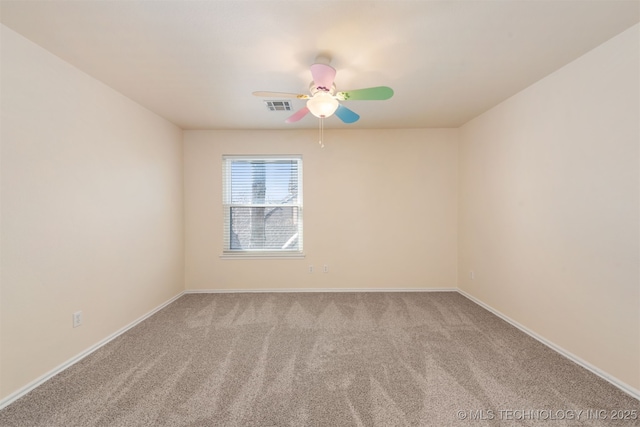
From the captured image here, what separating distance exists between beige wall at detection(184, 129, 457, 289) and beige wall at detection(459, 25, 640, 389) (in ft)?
2.75

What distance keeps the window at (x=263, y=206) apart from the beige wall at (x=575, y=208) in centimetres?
267

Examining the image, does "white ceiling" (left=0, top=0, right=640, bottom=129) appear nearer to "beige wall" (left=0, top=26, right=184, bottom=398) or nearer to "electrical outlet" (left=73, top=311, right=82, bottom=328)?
"beige wall" (left=0, top=26, right=184, bottom=398)

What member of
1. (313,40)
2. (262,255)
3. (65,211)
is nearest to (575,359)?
(313,40)

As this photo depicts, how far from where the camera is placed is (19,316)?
1.73 m

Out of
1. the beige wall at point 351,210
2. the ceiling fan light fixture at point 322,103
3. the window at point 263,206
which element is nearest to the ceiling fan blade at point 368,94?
the ceiling fan light fixture at point 322,103

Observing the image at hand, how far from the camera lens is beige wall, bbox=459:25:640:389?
68.2 inches

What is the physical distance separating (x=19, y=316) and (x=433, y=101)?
13.3 ft

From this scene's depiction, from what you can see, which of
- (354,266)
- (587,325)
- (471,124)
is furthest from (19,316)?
(471,124)

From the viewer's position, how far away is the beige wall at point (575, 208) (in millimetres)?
1731

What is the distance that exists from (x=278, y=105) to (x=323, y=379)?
2.74 m

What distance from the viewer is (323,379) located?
189 cm

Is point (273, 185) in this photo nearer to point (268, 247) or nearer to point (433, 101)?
point (268, 247)

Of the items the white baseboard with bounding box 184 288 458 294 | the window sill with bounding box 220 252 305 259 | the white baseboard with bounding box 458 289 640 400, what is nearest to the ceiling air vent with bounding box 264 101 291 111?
the window sill with bounding box 220 252 305 259

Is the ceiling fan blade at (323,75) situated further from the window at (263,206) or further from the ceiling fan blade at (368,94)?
the window at (263,206)
